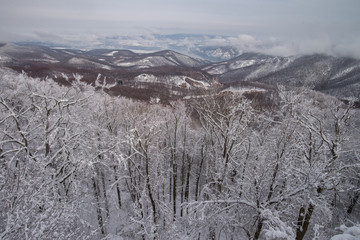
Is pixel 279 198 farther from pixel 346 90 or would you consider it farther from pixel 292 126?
pixel 346 90

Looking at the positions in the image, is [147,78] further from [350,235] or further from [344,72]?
[344,72]

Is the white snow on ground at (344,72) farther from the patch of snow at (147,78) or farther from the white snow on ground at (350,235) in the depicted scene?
the white snow on ground at (350,235)

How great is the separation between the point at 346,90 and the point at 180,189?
161238 mm

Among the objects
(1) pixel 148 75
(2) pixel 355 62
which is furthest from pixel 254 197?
(2) pixel 355 62

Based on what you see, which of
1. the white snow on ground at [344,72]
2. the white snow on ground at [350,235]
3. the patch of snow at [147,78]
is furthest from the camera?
the white snow on ground at [344,72]

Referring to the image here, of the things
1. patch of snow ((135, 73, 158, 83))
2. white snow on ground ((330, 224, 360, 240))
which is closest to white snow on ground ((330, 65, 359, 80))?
patch of snow ((135, 73, 158, 83))

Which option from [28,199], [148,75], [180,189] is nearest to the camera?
[28,199]

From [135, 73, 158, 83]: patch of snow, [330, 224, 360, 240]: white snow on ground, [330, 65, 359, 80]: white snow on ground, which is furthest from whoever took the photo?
[330, 65, 359, 80]: white snow on ground

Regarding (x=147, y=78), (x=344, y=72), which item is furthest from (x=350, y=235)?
(x=344, y=72)

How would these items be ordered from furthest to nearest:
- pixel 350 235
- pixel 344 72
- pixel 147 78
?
pixel 344 72 < pixel 147 78 < pixel 350 235

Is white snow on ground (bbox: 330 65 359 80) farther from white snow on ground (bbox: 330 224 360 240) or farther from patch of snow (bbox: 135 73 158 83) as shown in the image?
white snow on ground (bbox: 330 224 360 240)

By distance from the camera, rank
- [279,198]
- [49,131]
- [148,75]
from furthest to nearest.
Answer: [148,75], [49,131], [279,198]

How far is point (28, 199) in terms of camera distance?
5.32 m

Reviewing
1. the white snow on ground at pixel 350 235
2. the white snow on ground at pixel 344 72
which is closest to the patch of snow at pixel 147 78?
the white snow on ground at pixel 350 235
